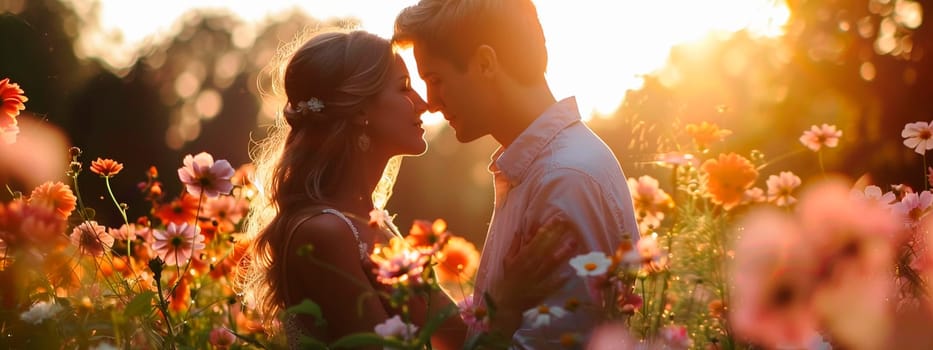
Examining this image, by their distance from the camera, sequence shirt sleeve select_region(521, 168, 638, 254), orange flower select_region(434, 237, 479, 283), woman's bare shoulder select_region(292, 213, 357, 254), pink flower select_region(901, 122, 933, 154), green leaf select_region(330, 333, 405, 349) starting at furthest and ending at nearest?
pink flower select_region(901, 122, 933, 154) < woman's bare shoulder select_region(292, 213, 357, 254) < shirt sleeve select_region(521, 168, 638, 254) < orange flower select_region(434, 237, 479, 283) < green leaf select_region(330, 333, 405, 349)

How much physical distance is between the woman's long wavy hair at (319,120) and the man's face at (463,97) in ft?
1.40

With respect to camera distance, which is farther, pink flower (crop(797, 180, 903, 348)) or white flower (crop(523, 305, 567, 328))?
white flower (crop(523, 305, 567, 328))

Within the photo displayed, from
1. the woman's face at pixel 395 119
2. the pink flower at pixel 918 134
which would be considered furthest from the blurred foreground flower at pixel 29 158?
the pink flower at pixel 918 134

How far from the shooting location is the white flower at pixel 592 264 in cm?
129

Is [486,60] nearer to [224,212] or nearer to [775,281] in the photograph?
[224,212]

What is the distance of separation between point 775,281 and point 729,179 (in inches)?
50.3

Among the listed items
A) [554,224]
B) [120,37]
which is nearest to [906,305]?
[554,224]

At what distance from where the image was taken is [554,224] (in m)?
2.00

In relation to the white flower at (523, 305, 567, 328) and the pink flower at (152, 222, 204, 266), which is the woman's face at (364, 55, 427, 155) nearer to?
the pink flower at (152, 222, 204, 266)

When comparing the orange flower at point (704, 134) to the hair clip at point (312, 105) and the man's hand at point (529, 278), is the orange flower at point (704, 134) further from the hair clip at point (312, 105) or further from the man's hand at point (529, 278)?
the man's hand at point (529, 278)

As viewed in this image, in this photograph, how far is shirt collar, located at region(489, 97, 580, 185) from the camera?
2543mm

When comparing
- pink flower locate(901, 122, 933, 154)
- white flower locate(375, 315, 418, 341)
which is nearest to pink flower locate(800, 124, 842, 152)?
pink flower locate(901, 122, 933, 154)

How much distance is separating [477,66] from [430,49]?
17 cm

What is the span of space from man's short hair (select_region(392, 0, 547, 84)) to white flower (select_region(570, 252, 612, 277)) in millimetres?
1457
